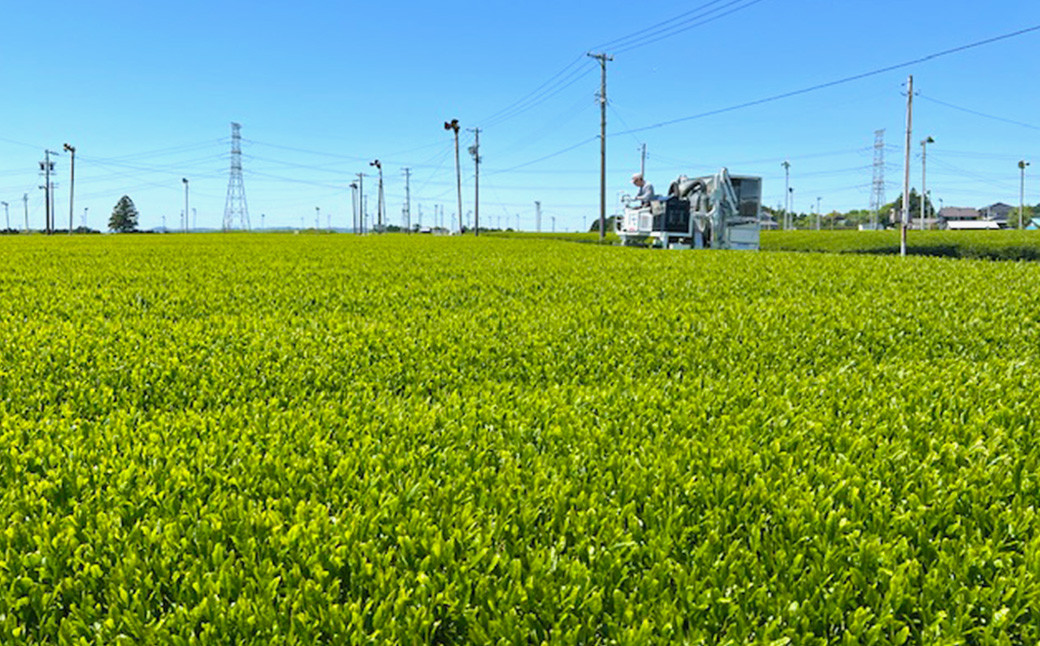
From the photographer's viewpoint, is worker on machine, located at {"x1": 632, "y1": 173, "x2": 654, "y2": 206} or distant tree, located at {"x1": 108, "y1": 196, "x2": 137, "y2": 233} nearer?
worker on machine, located at {"x1": 632, "y1": 173, "x2": 654, "y2": 206}

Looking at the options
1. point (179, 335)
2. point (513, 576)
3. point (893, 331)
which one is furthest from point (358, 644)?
point (893, 331)

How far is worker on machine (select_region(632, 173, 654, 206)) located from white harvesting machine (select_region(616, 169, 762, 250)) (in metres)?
0.20

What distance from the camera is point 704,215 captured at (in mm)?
24031

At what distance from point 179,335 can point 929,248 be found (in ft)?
129

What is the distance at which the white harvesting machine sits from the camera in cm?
2384

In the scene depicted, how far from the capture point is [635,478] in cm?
294

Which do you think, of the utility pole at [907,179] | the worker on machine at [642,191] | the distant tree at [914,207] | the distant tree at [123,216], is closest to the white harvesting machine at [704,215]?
the worker on machine at [642,191]

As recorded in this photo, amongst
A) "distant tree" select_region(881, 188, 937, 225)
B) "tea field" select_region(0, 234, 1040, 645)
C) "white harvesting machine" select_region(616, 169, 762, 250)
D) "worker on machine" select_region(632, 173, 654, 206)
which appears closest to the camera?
"tea field" select_region(0, 234, 1040, 645)

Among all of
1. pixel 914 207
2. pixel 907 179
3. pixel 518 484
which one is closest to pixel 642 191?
pixel 907 179

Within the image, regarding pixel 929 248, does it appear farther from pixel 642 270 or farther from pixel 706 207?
pixel 642 270

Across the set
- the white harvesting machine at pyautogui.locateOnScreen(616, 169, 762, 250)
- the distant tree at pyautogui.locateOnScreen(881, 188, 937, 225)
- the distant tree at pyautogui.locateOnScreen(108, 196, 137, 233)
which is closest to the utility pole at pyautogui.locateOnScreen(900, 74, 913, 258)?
the white harvesting machine at pyautogui.locateOnScreen(616, 169, 762, 250)

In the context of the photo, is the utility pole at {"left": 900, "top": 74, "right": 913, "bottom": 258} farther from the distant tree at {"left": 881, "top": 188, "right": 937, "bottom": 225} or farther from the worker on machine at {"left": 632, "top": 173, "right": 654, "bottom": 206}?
the distant tree at {"left": 881, "top": 188, "right": 937, "bottom": 225}

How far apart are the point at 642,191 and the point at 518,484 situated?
78.7 ft

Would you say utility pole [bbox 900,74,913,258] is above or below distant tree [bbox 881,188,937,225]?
below
